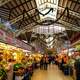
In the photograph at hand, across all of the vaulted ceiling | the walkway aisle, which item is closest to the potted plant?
the vaulted ceiling

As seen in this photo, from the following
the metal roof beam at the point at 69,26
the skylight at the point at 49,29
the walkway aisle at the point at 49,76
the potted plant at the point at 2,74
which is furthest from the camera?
the skylight at the point at 49,29

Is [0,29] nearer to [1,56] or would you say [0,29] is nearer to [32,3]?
[1,56]

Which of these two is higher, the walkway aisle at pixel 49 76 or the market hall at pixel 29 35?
the market hall at pixel 29 35

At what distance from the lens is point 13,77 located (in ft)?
33.0

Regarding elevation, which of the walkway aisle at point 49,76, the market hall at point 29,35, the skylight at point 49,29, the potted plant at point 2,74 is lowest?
the walkway aisle at point 49,76

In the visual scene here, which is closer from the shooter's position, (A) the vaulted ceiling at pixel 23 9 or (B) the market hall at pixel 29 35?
(B) the market hall at pixel 29 35

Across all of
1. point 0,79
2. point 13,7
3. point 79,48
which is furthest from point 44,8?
point 0,79

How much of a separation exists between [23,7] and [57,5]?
11.4 feet

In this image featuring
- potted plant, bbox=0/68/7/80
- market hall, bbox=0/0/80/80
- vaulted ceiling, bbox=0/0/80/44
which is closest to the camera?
potted plant, bbox=0/68/7/80

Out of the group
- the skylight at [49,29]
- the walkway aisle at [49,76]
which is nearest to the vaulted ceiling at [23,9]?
the walkway aisle at [49,76]

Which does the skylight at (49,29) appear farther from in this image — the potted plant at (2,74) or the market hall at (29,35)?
the potted plant at (2,74)

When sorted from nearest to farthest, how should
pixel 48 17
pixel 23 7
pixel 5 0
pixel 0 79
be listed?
1. pixel 0 79
2. pixel 5 0
3. pixel 23 7
4. pixel 48 17

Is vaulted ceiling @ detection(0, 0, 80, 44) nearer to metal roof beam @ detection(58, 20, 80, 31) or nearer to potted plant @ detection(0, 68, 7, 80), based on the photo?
metal roof beam @ detection(58, 20, 80, 31)

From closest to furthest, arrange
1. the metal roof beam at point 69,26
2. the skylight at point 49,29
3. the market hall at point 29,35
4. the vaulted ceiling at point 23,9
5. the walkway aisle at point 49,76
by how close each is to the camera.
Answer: the market hall at point 29,35, the walkway aisle at point 49,76, the vaulted ceiling at point 23,9, the metal roof beam at point 69,26, the skylight at point 49,29
